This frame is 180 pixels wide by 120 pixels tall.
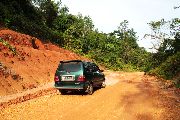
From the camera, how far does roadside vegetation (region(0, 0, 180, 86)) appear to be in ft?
119

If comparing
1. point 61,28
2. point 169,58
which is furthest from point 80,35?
point 169,58

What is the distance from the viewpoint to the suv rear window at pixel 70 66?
1706cm

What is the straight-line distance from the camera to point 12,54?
24.6m

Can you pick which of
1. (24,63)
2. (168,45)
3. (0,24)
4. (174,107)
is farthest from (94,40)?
(174,107)

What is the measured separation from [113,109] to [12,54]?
45.6 ft

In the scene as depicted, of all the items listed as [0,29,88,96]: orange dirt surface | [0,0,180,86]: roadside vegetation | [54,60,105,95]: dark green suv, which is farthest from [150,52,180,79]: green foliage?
[54,60,105,95]: dark green suv

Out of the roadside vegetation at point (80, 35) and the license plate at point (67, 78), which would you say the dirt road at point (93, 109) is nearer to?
the license plate at point (67, 78)

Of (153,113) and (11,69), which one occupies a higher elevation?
(11,69)

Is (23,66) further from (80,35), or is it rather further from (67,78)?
(80,35)

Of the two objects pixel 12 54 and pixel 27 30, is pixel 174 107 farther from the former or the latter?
pixel 27 30

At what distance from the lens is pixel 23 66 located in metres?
24.2

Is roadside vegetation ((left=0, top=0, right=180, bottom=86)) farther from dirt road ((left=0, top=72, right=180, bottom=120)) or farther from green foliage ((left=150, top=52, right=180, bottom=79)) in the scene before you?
dirt road ((left=0, top=72, right=180, bottom=120))

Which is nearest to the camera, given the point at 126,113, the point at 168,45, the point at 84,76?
the point at 126,113

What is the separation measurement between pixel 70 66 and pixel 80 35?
46016 millimetres
